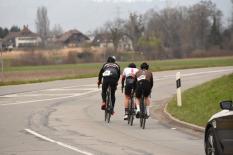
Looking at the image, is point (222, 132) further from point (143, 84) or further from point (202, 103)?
point (202, 103)

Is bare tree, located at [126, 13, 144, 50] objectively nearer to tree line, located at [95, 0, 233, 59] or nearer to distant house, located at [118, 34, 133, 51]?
tree line, located at [95, 0, 233, 59]

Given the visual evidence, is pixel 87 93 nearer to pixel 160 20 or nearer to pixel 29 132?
pixel 29 132

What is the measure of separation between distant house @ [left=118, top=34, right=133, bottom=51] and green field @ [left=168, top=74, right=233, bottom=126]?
95.7 m

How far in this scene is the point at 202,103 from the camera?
20.0 meters

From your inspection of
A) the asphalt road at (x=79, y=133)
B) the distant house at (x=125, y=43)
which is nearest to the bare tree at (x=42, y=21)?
the distant house at (x=125, y=43)

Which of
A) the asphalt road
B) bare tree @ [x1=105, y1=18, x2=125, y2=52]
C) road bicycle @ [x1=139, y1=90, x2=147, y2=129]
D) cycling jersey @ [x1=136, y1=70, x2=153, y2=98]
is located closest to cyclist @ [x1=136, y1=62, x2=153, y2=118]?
cycling jersey @ [x1=136, y1=70, x2=153, y2=98]

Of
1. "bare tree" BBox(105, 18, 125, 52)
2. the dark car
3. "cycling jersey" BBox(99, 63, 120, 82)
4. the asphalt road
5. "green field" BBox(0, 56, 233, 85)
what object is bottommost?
"green field" BBox(0, 56, 233, 85)

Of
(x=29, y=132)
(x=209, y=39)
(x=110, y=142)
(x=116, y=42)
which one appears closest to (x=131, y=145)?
(x=110, y=142)

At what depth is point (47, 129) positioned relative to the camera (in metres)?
16.5

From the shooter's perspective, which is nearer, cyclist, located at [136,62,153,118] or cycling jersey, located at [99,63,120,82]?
cyclist, located at [136,62,153,118]

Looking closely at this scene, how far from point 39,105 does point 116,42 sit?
303ft

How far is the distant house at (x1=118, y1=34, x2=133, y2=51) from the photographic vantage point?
120 metres

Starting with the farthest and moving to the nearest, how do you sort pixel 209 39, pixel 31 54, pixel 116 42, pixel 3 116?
1. pixel 209 39
2. pixel 116 42
3. pixel 31 54
4. pixel 3 116

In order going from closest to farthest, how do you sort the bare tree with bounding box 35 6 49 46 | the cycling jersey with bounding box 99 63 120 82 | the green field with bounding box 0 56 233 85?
the cycling jersey with bounding box 99 63 120 82 < the green field with bounding box 0 56 233 85 < the bare tree with bounding box 35 6 49 46
